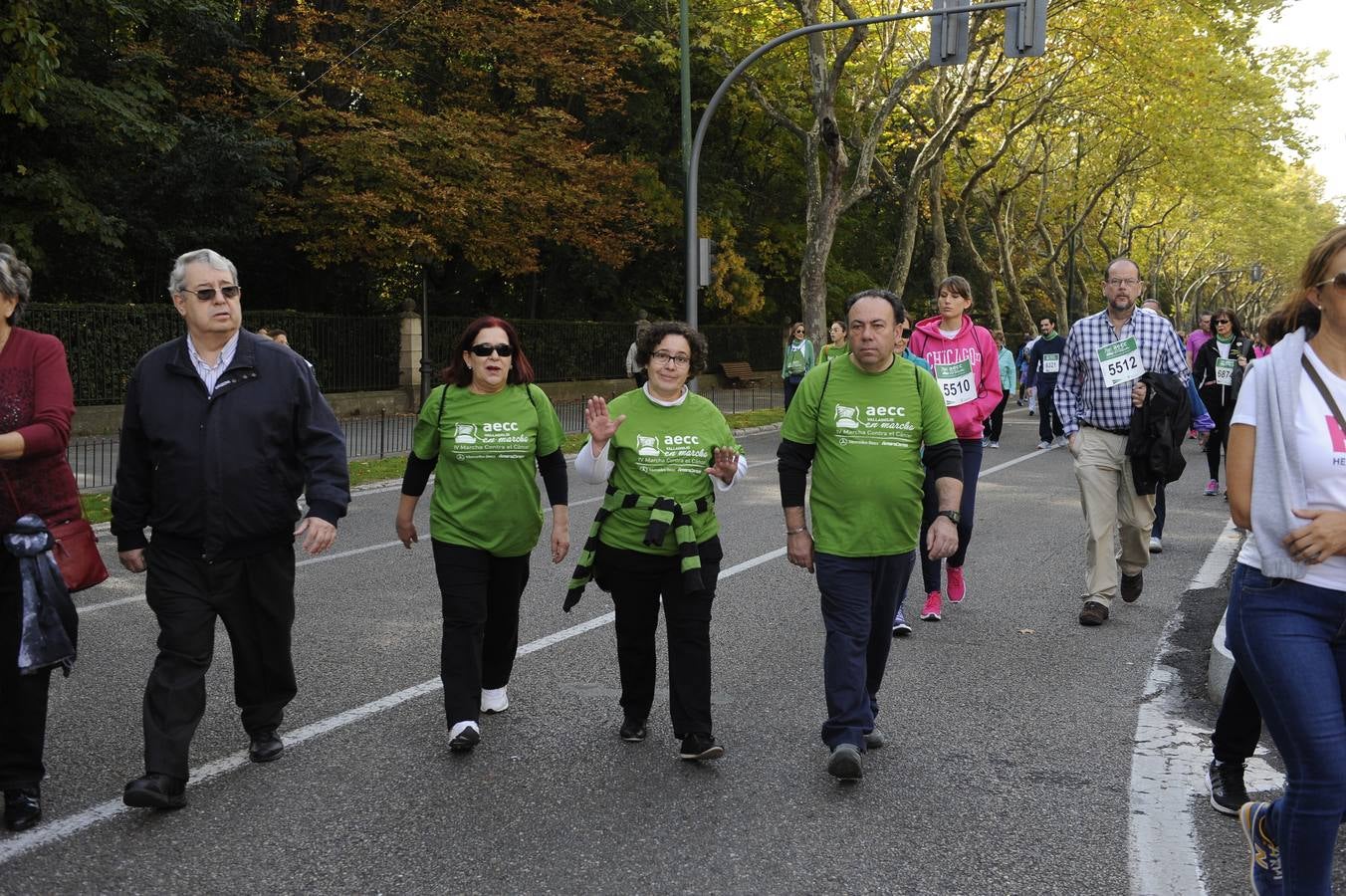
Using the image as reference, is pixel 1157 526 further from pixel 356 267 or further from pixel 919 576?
pixel 356 267

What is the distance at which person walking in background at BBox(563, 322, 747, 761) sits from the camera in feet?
15.5

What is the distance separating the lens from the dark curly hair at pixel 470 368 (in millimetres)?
5000

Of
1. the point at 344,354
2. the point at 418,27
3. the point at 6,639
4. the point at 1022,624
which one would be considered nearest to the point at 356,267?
the point at 344,354

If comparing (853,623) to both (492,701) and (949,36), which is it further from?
(949,36)

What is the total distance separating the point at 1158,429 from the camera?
7145mm

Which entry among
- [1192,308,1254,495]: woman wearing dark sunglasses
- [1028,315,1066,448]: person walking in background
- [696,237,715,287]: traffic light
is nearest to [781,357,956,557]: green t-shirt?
[1192,308,1254,495]: woman wearing dark sunglasses

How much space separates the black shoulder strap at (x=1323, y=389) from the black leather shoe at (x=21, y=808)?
151 inches

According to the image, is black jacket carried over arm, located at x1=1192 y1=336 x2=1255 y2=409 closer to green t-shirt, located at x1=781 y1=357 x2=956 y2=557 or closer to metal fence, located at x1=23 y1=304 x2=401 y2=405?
green t-shirt, located at x1=781 y1=357 x2=956 y2=557

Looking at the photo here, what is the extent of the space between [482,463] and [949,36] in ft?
46.3

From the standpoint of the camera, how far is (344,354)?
2606 centimetres

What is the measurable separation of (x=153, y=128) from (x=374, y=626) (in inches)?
619

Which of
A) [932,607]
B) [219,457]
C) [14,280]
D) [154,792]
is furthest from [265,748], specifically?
[932,607]

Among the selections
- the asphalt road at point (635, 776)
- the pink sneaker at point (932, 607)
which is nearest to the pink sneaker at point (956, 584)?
the asphalt road at point (635, 776)

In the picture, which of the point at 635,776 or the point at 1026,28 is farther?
the point at 1026,28
